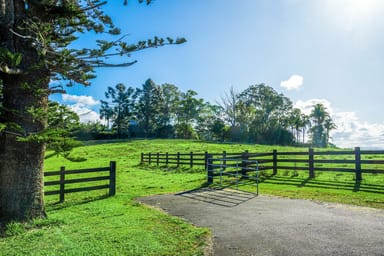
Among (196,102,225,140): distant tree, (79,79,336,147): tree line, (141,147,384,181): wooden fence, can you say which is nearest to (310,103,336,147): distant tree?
(79,79,336,147): tree line

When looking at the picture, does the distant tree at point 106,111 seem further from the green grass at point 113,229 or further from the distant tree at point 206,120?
the green grass at point 113,229

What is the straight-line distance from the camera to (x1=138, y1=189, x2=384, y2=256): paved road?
3648mm

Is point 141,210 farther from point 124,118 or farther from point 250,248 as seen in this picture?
point 124,118

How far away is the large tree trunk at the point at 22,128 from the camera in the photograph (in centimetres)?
478

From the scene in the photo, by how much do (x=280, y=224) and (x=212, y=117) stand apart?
185ft

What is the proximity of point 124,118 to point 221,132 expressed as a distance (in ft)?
72.3

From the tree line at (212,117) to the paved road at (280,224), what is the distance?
39.5 m

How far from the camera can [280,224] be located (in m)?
4.78

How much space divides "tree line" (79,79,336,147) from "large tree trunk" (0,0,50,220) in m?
41.5

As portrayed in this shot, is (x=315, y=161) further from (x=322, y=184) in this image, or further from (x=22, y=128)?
(x=22, y=128)

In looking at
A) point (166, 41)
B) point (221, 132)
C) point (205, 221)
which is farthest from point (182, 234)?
point (221, 132)

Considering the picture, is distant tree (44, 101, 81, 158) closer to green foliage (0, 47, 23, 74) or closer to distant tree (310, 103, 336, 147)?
green foliage (0, 47, 23, 74)

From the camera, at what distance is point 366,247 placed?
362 centimetres

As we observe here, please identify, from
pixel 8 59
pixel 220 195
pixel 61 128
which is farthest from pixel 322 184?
pixel 8 59
